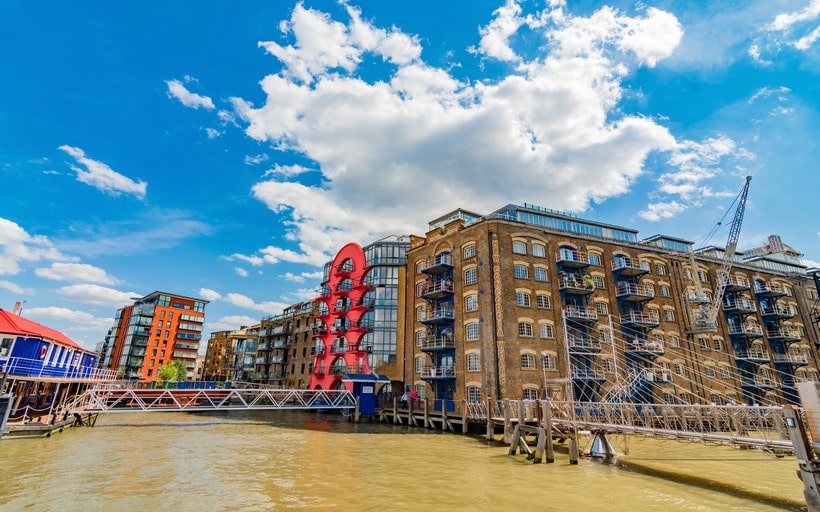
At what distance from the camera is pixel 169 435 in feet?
92.6

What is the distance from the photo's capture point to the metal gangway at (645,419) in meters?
15.8

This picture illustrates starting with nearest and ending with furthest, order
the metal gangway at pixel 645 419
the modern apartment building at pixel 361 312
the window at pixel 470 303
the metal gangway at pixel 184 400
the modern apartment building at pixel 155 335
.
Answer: the metal gangway at pixel 645 419
the metal gangway at pixel 184 400
the window at pixel 470 303
the modern apartment building at pixel 361 312
the modern apartment building at pixel 155 335

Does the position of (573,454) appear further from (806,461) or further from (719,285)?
(719,285)

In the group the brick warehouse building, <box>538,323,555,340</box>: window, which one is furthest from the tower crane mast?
<box>538,323,555,340</box>: window

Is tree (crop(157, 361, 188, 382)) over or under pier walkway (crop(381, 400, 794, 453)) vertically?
over

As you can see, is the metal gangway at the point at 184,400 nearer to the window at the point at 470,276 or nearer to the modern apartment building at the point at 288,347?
the modern apartment building at the point at 288,347

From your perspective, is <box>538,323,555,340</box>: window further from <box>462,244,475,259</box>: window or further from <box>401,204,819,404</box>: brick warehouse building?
<box>462,244,475,259</box>: window

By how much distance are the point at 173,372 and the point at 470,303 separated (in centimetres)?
6133

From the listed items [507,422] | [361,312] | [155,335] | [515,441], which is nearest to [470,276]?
[507,422]

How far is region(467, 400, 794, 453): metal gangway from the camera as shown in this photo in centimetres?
1583

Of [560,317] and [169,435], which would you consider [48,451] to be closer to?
[169,435]

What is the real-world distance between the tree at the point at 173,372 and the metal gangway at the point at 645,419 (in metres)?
61.2

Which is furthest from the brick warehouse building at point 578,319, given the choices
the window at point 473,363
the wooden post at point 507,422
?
the wooden post at point 507,422

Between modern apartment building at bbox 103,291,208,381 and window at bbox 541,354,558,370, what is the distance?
75718 millimetres
